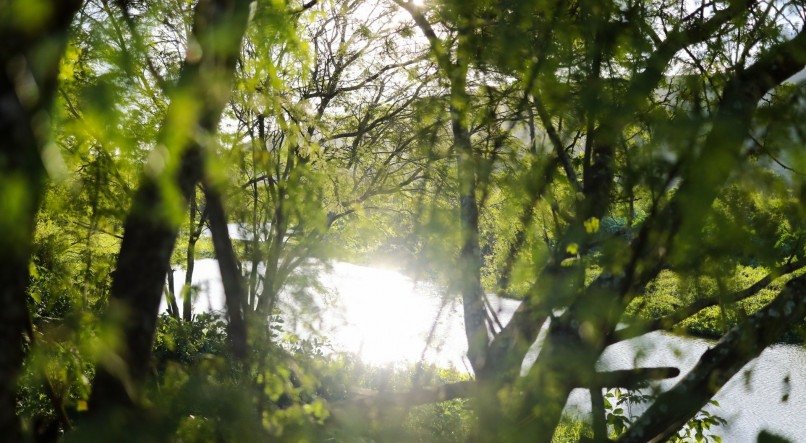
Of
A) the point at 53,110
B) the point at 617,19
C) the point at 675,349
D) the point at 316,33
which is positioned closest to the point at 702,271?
the point at 675,349

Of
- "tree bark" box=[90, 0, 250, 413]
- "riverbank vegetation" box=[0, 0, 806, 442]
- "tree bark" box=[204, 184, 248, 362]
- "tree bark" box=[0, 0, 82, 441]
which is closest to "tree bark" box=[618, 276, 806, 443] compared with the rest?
"riverbank vegetation" box=[0, 0, 806, 442]

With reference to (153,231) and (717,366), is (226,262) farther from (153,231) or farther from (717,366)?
(717,366)

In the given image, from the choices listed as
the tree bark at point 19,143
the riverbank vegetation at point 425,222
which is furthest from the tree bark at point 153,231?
the tree bark at point 19,143

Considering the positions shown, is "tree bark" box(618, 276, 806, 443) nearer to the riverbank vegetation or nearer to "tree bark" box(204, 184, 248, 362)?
the riverbank vegetation

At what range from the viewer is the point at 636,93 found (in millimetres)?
1243

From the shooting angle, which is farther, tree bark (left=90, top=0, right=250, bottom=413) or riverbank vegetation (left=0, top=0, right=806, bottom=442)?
tree bark (left=90, top=0, right=250, bottom=413)

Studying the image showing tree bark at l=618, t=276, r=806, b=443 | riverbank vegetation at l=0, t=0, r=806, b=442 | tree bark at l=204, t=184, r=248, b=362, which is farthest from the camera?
tree bark at l=618, t=276, r=806, b=443

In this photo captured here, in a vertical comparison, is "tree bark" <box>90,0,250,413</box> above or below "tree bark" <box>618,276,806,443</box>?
above

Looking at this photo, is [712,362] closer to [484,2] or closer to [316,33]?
[484,2]

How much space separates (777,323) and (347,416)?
120cm

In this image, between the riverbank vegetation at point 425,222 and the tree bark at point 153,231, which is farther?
the tree bark at point 153,231

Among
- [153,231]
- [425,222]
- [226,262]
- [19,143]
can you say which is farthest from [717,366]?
[19,143]

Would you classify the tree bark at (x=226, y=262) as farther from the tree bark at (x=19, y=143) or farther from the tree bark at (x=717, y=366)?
the tree bark at (x=717, y=366)

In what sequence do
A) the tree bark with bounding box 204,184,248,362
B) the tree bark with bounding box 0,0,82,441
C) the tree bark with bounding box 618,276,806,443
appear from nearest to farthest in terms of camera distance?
1. the tree bark with bounding box 0,0,82,441
2. the tree bark with bounding box 204,184,248,362
3. the tree bark with bounding box 618,276,806,443
